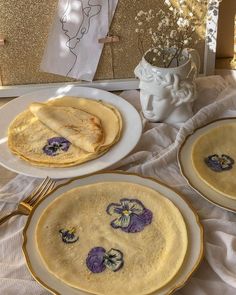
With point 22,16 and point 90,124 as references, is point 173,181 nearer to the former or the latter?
point 90,124

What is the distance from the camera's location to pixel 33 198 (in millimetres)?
686

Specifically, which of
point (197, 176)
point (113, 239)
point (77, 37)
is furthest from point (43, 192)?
point (77, 37)

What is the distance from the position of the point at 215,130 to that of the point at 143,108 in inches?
5.9

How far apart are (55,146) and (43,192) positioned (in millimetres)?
118

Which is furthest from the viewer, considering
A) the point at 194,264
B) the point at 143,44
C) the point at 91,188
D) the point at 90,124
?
the point at 143,44

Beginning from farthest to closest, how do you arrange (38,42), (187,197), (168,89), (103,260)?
1. (38,42)
2. (168,89)
3. (187,197)
4. (103,260)

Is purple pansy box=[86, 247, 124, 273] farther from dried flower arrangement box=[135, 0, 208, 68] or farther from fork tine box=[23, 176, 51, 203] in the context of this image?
dried flower arrangement box=[135, 0, 208, 68]

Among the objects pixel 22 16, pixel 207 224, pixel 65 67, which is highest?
pixel 22 16

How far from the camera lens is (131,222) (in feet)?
2.13

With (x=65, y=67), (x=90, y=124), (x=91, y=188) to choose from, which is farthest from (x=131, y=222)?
(x=65, y=67)

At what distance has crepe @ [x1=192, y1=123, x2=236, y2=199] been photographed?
70 centimetres

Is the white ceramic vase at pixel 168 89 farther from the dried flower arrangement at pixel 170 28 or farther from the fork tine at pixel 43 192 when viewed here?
the fork tine at pixel 43 192

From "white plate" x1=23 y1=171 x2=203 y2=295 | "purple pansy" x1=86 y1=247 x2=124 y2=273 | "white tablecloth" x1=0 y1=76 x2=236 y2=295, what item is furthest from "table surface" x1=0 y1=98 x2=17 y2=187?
"purple pansy" x1=86 y1=247 x2=124 y2=273

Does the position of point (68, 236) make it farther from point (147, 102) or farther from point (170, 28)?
point (170, 28)
